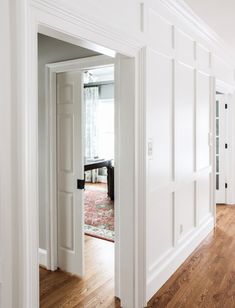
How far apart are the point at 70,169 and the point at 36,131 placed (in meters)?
1.53

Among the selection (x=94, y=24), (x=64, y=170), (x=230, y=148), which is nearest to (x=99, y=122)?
(x=230, y=148)

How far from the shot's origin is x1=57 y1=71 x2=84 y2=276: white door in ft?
9.44

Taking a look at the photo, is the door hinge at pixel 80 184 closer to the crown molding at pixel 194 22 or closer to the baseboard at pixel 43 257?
the baseboard at pixel 43 257

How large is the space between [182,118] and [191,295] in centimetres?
173

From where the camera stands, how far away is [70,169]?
295 cm

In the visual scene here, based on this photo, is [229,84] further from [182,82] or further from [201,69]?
[182,82]

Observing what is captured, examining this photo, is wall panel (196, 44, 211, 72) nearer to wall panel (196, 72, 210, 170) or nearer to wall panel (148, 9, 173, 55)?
wall panel (196, 72, 210, 170)

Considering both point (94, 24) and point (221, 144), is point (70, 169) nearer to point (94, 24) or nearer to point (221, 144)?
point (94, 24)

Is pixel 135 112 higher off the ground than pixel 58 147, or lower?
higher

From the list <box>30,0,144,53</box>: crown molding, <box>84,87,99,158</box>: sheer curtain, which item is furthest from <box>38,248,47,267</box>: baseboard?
<box>84,87,99,158</box>: sheer curtain

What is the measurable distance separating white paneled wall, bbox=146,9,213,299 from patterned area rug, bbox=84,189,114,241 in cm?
115

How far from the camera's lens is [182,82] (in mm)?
3195

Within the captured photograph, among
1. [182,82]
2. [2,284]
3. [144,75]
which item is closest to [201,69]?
[182,82]

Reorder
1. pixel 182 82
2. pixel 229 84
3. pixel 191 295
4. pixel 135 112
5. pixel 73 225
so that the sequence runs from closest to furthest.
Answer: pixel 135 112, pixel 191 295, pixel 73 225, pixel 182 82, pixel 229 84
